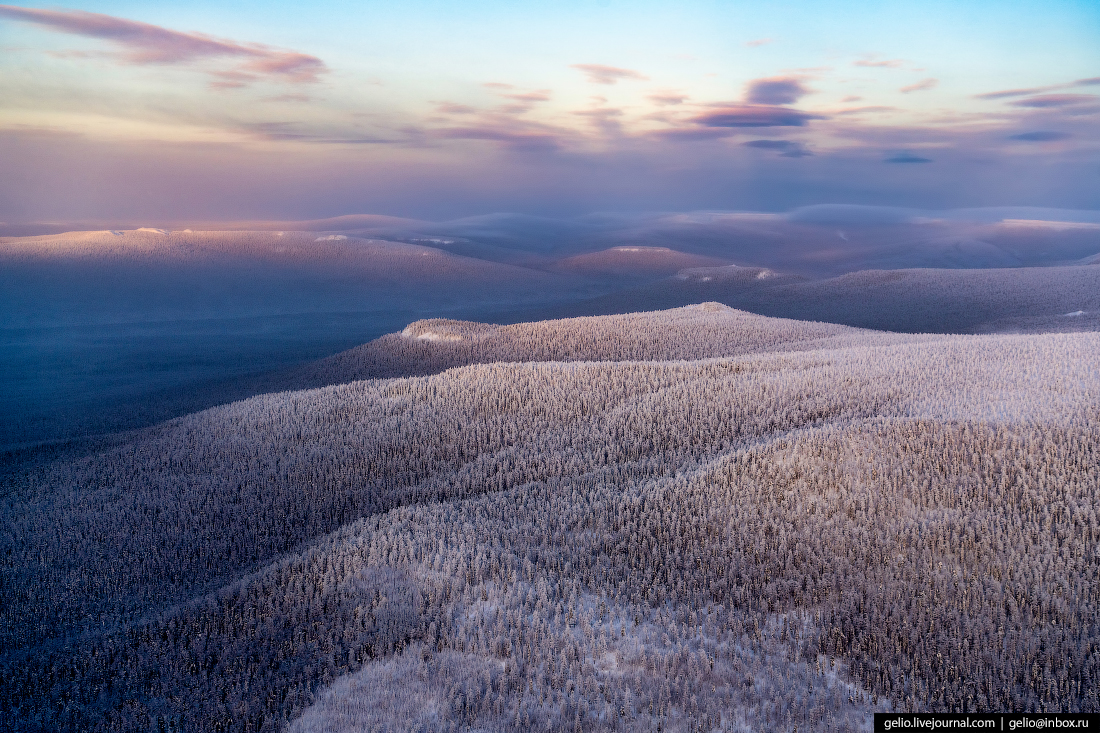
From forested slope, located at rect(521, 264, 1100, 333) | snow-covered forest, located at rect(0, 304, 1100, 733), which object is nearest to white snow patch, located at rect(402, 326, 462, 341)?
snow-covered forest, located at rect(0, 304, 1100, 733)

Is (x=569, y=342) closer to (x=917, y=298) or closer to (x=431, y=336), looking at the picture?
(x=431, y=336)

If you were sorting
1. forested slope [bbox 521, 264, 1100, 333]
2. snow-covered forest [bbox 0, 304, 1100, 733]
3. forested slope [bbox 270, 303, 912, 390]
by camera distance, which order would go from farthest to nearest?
1. forested slope [bbox 521, 264, 1100, 333]
2. forested slope [bbox 270, 303, 912, 390]
3. snow-covered forest [bbox 0, 304, 1100, 733]

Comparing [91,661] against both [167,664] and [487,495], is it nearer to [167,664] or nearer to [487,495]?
[167,664]

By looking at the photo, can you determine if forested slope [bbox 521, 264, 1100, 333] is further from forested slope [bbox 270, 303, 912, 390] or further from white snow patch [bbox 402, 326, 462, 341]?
white snow patch [bbox 402, 326, 462, 341]

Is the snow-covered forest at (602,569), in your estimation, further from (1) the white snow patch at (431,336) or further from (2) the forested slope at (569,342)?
(1) the white snow patch at (431,336)

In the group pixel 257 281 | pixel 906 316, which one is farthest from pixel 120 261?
pixel 906 316

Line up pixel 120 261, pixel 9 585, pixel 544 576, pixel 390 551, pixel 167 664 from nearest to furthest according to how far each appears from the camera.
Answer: pixel 167 664
pixel 544 576
pixel 390 551
pixel 9 585
pixel 120 261

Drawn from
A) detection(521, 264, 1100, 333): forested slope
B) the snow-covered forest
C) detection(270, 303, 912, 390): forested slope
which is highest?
detection(521, 264, 1100, 333): forested slope

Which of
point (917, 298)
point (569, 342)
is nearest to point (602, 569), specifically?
point (569, 342)
